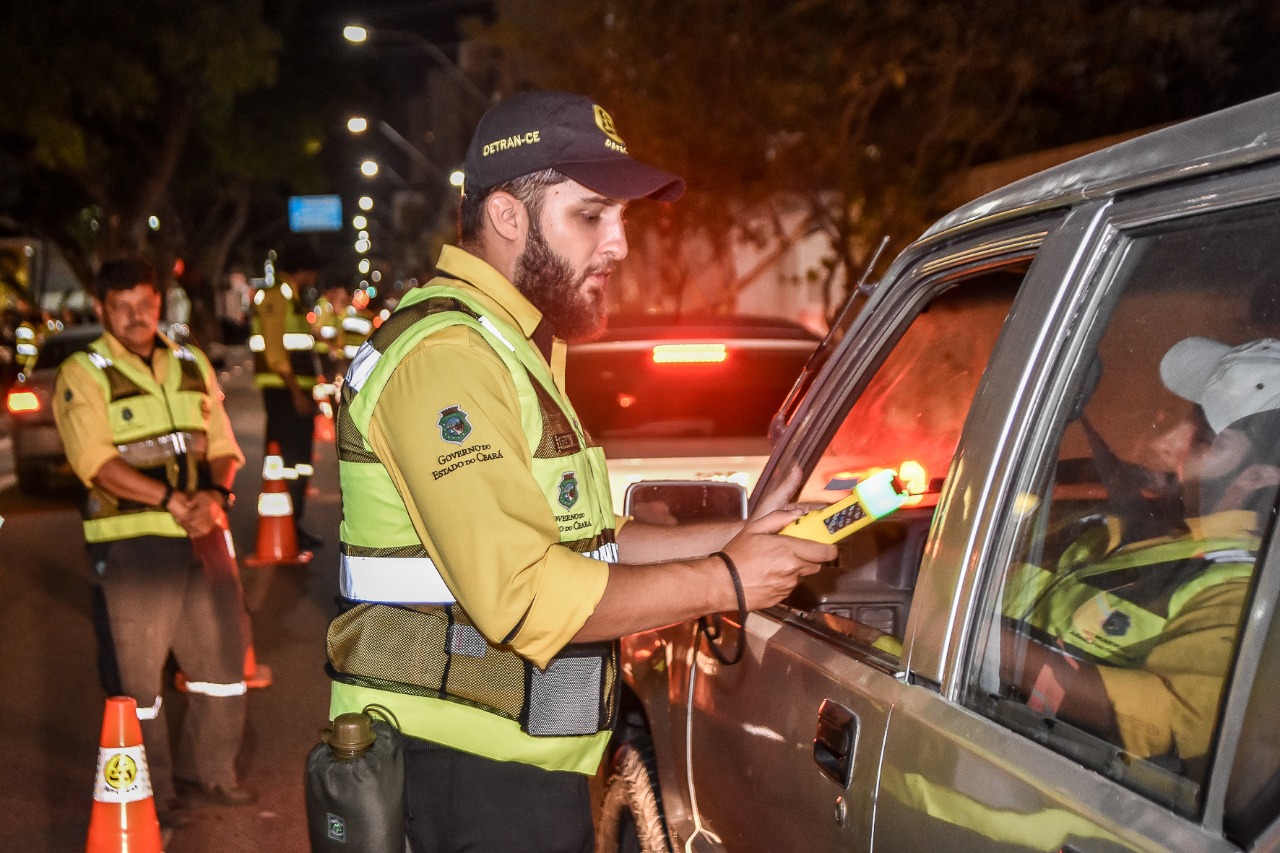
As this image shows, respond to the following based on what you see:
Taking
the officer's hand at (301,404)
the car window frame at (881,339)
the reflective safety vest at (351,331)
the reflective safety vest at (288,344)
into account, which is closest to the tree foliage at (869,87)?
the reflective safety vest at (351,331)

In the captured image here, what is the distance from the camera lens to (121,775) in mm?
4238

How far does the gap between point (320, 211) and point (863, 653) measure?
59.9 m

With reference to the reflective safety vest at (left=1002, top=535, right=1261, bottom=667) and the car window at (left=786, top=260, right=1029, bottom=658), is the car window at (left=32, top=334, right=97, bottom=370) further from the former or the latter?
the reflective safety vest at (left=1002, top=535, right=1261, bottom=667)

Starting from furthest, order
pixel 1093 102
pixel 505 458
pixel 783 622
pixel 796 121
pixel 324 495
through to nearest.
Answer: pixel 1093 102, pixel 796 121, pixel 324 495, pixel 783 622, pixel 505 458

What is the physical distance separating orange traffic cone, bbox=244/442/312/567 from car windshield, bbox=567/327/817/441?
4051 mm

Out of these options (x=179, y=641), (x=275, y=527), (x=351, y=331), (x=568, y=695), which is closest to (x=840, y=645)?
(x=568, y=695)

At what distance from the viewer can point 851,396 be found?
2.95 m

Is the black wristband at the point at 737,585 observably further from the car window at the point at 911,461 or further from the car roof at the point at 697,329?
the car roof at the point at 697,329

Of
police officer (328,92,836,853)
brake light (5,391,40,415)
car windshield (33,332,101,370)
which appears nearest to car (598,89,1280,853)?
police officer (328,92,836,853)

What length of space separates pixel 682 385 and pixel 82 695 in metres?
3.36

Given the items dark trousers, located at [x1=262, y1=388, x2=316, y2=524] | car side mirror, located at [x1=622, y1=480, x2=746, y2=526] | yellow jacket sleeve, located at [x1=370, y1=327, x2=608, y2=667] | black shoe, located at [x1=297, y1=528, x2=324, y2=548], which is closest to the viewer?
yellow jacket sleeve, located at [x1=370, y1=327, x2=608, y2=667]

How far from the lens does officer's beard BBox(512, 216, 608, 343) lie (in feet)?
8.21

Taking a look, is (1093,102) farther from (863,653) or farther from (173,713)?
(863,653)

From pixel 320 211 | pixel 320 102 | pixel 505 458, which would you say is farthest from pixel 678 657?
pixel 320 211
